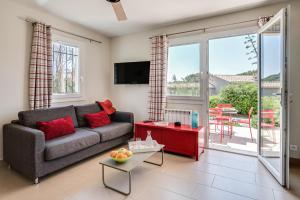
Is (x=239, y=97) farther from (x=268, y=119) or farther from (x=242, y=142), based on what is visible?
(x=268, y=119)

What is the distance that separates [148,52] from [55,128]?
2.44 meters

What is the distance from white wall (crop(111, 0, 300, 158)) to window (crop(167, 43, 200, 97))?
1.39 ft

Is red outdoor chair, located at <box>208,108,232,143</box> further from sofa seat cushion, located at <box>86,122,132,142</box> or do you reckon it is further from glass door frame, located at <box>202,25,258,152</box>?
sofa seat cushion, located at <box>86,122,132,142</box>

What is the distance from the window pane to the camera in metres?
3.40

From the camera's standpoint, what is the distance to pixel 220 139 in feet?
12.9

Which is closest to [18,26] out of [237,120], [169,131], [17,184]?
[17,184]

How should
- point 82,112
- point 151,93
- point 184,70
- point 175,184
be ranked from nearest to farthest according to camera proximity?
point 175,184, point 82,112, point 184,70, point 151,93

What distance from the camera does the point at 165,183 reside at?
215 centimetres

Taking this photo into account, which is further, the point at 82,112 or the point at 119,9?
the point at 82,112

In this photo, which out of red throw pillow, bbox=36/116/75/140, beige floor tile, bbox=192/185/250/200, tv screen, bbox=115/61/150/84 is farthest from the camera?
tv screen, bbox=115/61/150/84

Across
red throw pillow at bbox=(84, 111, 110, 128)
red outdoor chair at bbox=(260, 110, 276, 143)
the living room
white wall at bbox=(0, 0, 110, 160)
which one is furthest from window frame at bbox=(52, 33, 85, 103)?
red outdoor chair at bbox=(260, 110, 276, 143)

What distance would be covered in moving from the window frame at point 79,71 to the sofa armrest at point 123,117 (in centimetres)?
81

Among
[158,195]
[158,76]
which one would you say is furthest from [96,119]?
[158,195]

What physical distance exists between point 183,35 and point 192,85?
103cm
